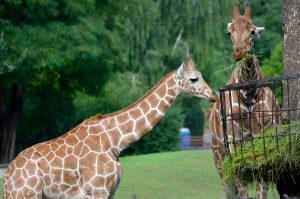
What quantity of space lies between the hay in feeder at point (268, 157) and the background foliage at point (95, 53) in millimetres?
11385

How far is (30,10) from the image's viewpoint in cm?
2764

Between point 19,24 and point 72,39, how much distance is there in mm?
1739

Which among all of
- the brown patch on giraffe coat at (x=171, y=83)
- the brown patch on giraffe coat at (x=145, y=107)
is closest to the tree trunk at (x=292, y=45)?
the brown patch on giraffe coat at (x=171, y=83)

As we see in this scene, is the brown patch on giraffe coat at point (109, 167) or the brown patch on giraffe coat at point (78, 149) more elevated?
the brown patch on giraffe coat at point (78, 149)

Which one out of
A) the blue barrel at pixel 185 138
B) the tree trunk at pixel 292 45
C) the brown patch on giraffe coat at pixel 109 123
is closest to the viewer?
the tree trunk at pixel 292 45

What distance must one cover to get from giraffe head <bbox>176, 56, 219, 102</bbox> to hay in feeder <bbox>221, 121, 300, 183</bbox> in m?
1.76

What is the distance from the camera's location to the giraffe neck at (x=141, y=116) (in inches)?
398

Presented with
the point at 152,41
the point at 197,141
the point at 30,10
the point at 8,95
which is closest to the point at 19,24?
the point at 30,10

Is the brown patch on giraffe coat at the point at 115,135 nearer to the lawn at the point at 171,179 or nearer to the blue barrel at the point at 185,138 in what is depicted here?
the lawn at the point at 171,179

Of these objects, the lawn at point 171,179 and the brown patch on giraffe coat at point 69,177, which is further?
the lawn at point 171,179

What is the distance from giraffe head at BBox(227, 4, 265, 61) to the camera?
31.9 feet

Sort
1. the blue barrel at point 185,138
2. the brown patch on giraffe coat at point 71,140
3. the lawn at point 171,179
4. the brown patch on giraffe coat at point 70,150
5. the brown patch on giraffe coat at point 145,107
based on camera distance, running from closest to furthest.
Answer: the brown patch on giraffe coat at point 70,150
the brown patch on giraffe coat at point 71,140
the brown patch on giraffe coat at point 145,107
the lawn at point 171,179
the blue barrel at point 185,138

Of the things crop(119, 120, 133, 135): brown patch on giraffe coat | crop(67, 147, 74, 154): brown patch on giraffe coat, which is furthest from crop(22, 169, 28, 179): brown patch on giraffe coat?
crop(119, 120, 133, 135): brown patch on giraffe coat

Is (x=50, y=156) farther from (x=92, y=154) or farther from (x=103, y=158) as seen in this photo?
(x=103, y=158)
